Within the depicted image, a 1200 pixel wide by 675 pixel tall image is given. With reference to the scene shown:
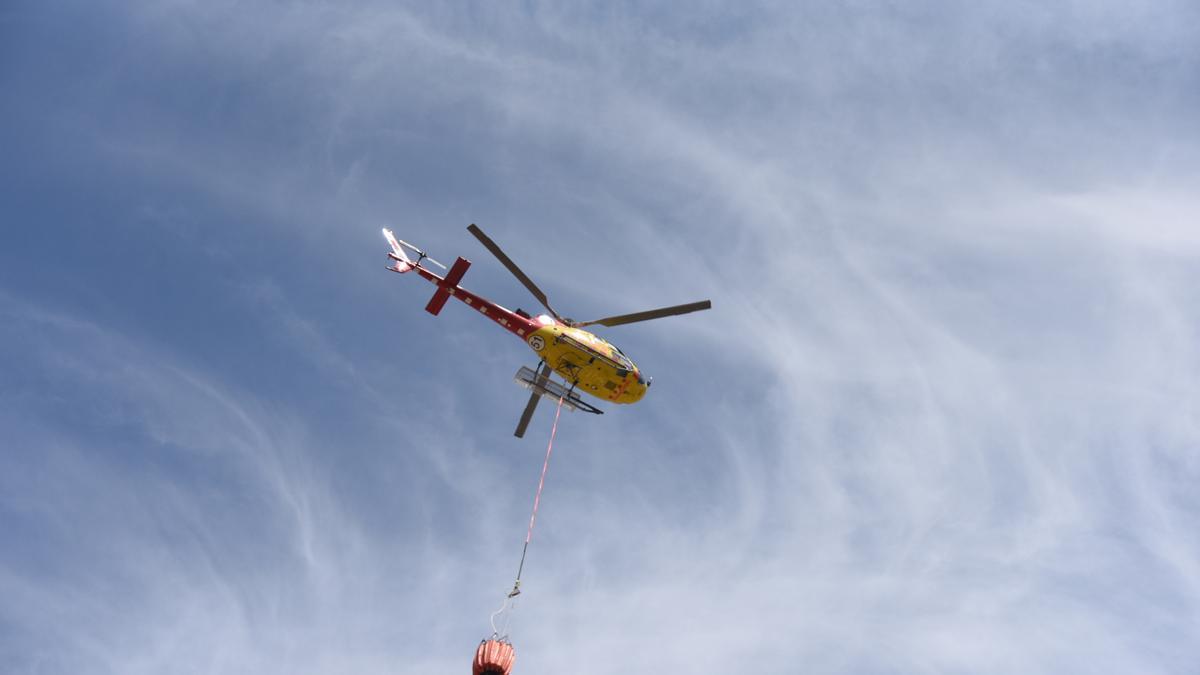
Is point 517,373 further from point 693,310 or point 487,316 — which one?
point 693,310

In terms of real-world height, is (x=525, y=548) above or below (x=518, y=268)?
below

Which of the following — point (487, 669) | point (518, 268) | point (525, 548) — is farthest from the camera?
point (518, 268)

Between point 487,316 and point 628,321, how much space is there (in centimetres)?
597

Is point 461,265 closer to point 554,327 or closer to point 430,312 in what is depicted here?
point 430,312

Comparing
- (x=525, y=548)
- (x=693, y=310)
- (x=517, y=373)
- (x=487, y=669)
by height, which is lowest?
(x=487, y=669)

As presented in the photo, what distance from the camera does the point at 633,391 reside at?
3338cm

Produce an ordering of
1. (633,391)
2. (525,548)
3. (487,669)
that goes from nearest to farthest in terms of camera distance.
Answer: (487,669) < (525,548) < (633,391)

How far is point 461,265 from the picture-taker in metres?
30.8

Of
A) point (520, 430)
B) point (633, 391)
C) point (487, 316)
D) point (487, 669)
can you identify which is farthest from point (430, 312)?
point (487, 669)

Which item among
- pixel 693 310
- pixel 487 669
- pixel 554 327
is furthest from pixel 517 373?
pixel 487 669

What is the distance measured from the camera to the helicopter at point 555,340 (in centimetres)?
3139

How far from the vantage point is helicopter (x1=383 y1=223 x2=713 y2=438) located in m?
31.4

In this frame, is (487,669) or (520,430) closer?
(487,669)

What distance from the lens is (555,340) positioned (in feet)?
103
